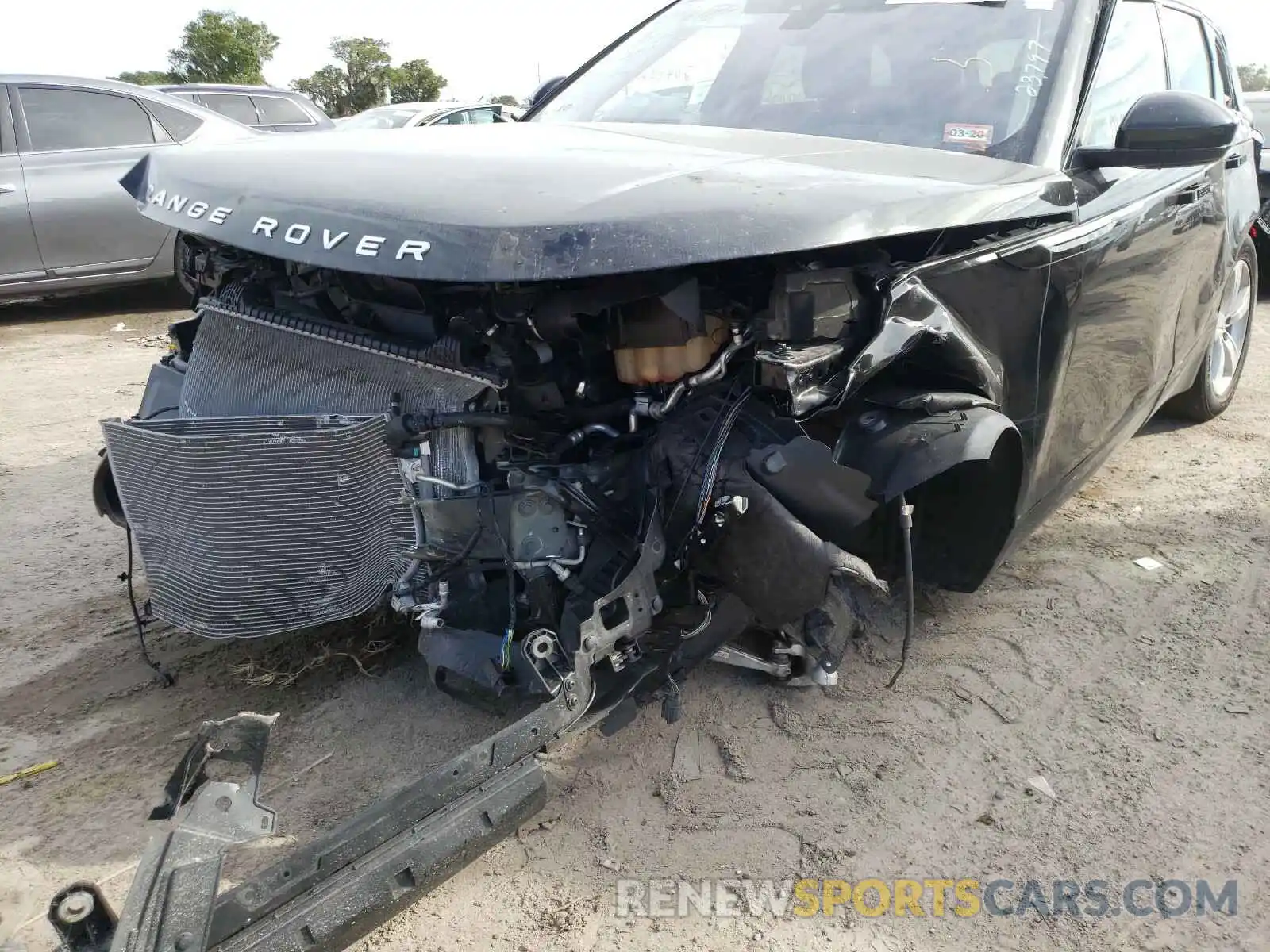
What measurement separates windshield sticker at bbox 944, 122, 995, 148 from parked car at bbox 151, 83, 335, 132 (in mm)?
8282

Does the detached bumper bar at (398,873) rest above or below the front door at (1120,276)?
below

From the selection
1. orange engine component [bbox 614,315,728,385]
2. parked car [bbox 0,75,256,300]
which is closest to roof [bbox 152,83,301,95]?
parked car [bbox 0,75,256,300]

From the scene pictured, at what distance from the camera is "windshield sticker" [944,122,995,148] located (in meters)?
2.70

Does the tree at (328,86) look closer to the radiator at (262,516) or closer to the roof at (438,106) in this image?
the roof at (438,106)

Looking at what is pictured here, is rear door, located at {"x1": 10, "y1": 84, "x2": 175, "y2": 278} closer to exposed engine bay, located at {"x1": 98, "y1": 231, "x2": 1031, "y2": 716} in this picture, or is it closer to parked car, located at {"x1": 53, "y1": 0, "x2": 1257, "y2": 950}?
parked car, located at {"x1": 53, "y1": 0, "x2": 1257, "y2": 950}

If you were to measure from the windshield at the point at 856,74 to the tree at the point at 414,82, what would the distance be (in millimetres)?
43539

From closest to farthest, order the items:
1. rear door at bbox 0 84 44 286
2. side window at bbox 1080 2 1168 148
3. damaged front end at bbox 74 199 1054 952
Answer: damaged front end at bbox 74 199 1054 952 → side window at bbox 1080 2 1168 148 → rear door at bbox 0 84 44 286

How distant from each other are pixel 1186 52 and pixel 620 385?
297 centimetres

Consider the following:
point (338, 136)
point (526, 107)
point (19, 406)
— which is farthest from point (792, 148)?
point (19, 406)

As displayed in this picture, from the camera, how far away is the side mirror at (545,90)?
3.92 meters

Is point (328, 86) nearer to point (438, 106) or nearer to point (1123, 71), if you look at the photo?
point (438, 106)

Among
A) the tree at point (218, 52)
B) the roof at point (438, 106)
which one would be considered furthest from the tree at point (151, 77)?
the roof at point (438, 106)

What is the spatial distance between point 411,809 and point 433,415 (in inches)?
35.1

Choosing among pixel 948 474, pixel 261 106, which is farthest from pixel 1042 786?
pixel 261 106
